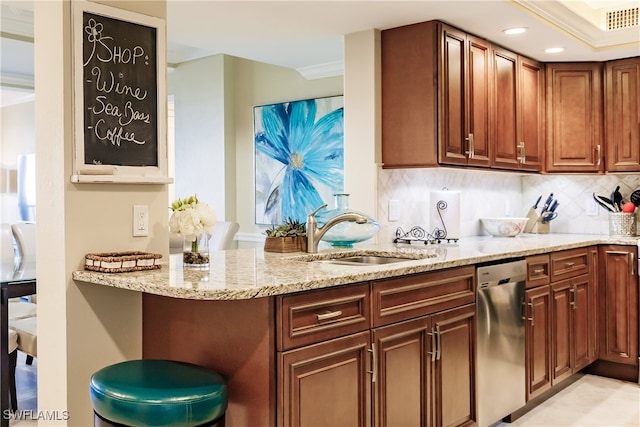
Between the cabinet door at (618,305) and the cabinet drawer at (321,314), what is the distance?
255cm

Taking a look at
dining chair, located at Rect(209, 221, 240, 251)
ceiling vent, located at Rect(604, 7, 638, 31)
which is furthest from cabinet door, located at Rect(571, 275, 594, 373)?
dining chair, located at Rect(209, 221, 240, 251)

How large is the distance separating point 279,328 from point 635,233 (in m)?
3.55

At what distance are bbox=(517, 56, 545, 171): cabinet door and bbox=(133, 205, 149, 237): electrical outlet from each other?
2.86 meters

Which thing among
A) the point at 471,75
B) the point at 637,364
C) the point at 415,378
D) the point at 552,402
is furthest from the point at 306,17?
the point at 637,364

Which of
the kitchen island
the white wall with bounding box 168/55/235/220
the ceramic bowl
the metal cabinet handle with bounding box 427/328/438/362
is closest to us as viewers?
the kitchen island

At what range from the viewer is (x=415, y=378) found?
2531 millimetres

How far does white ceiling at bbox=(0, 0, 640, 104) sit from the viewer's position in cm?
326

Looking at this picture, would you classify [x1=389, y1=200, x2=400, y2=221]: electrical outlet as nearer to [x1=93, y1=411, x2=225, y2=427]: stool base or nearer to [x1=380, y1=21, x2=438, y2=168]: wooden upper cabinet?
[x1=380, y1=21, x2=438, y2=168]: wooden upper cabinet

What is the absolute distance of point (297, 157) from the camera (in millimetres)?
5250

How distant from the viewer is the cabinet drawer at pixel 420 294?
2340mm

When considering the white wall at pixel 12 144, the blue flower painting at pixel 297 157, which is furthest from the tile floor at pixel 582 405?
the white wall at pixel 12 144

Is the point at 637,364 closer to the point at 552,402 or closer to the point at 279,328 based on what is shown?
the point at 552,402

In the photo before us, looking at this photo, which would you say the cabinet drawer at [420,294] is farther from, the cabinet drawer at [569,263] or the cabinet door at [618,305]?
the cabinet door at [618,305]

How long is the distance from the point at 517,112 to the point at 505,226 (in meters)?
0.81
